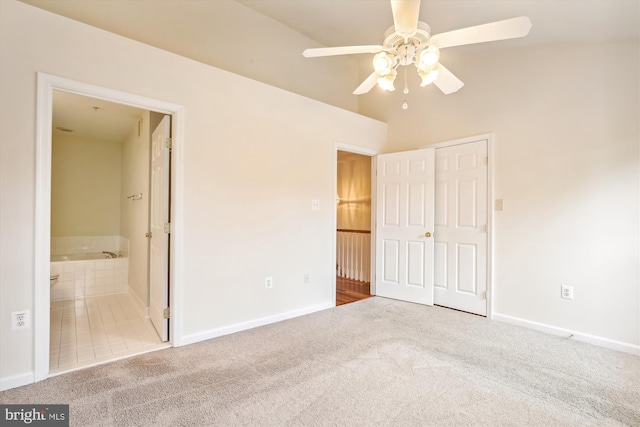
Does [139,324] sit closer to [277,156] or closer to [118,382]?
[118,382]

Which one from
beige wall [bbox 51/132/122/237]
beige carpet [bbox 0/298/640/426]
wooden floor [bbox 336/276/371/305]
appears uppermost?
beige wall [bbox 51/132/122/237]

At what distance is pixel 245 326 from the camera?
117 inches

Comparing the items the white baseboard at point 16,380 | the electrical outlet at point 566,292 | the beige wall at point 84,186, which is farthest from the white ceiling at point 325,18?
the white baseboard at point 16,380

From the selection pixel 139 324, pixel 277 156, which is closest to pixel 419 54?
pixel 277 156

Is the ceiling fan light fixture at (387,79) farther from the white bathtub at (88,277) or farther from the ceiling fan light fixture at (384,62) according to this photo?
the white bathtub at (88,277)

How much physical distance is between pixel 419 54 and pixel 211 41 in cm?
243

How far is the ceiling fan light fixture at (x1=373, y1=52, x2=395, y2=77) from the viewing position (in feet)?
6.42

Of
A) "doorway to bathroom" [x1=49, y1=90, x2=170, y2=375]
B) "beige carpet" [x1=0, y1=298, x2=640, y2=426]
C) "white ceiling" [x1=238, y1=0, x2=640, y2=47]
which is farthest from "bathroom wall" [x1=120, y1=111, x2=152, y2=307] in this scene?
"white ceiling" [x1=238, y1=0, x2=640, y2=47]

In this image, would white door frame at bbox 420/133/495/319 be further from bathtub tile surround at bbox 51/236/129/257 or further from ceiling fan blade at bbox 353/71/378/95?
bathtub tile surround at bbox 51/236/129/257

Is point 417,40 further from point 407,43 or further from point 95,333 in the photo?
point 95,333

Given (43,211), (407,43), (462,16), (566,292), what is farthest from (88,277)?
(566,292)

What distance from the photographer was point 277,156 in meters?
3.25

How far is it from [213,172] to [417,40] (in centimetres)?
196

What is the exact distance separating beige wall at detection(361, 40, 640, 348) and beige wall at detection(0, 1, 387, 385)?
1.64m
